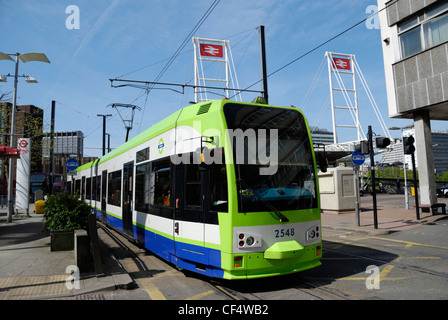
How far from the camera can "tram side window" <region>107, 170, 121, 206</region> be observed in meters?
11.3

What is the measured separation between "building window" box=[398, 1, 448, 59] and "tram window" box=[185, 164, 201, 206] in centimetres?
1449

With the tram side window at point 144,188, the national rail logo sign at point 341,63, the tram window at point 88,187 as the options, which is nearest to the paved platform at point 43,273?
the tram side window at point 144,188

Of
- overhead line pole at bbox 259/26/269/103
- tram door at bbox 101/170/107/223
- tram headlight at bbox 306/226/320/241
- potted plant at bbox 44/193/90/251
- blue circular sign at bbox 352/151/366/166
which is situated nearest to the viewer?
tram headlight at bbox 306/226/320/241

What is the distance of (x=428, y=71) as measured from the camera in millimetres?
15039

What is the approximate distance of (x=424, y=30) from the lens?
50.4 ft

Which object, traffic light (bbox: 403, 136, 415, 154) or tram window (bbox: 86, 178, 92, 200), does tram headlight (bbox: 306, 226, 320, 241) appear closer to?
traffic light (bbox: 403, 136, 415, 154)

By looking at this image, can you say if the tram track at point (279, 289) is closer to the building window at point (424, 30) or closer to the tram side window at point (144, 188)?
the tram side window at point (144, 188)

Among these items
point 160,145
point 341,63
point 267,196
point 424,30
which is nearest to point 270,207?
point 267,196

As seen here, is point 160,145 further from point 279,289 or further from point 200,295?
point 279,289

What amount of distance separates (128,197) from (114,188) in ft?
7.88

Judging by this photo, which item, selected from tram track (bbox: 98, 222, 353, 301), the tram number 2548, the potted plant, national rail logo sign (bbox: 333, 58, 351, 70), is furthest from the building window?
national rail logo sign (bbox: 333, 58, 351, 70)

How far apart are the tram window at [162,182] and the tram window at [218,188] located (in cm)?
135

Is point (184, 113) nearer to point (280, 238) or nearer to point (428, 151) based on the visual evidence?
point (280, 238)
